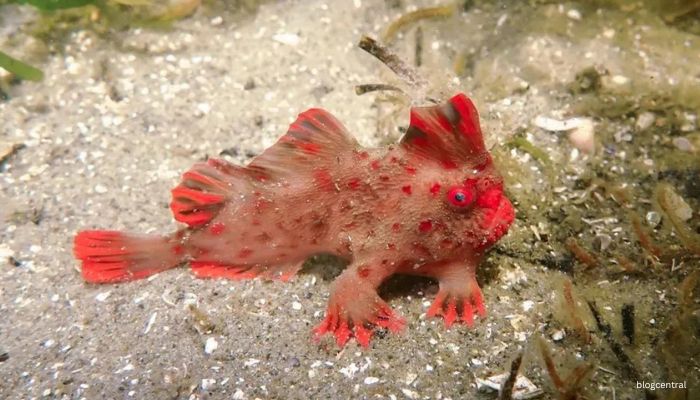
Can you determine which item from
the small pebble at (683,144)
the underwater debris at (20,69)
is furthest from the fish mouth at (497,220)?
the underwater debris at (20,69)

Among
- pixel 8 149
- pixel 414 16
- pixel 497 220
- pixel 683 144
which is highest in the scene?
pixel 414 16

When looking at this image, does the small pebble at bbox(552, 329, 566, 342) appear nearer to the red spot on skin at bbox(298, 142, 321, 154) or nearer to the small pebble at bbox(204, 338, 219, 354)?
the red spot on skin at bbox(298, 142, 321, 154)

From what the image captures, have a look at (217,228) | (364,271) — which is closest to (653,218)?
(364,271)

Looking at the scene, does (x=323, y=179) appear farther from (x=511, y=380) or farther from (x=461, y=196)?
(x=511, y=380)

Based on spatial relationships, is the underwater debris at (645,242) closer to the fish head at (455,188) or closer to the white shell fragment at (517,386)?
the fish head at (455,188)

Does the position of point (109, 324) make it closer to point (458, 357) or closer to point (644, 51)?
point (458, 357)
